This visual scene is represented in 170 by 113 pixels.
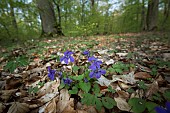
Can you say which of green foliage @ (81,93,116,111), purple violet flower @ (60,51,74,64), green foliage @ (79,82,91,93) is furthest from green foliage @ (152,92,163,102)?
purple violet flower @ (60,51,74,64)

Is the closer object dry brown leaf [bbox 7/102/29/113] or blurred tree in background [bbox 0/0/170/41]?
dry brown leaf [bbox 7/102/29/113]

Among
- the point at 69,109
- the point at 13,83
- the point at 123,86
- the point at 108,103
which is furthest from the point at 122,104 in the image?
the point at 13,83

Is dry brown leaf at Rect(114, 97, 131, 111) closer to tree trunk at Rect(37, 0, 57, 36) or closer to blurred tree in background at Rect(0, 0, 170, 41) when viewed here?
blurred tree in background at Rect(0, 0, 170, 41)

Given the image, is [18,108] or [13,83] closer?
[18,108]

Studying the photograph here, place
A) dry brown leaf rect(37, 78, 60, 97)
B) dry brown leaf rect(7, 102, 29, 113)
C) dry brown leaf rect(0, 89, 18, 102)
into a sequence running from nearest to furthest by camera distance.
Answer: dry brown leaf rect(7, 102, 29, 113)
dry brown leaf rect(0, 89, 18, 102)
dry brown leaf rect(37, 78, 60, 97)

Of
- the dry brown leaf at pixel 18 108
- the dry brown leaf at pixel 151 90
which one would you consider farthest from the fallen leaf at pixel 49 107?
the dry brown leaf at pixel 151 90

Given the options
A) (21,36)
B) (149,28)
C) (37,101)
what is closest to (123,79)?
(37,101)

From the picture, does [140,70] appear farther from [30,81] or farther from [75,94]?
[30,81]

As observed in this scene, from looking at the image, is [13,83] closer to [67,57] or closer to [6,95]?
[6,95]
